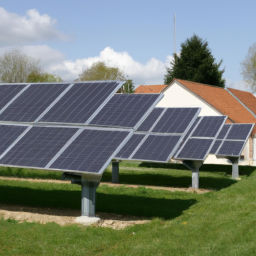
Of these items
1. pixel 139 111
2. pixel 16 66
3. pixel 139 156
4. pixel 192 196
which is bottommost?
pixel 192 196

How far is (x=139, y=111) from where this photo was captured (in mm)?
15578

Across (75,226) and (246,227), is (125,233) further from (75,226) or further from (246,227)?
(246,227)

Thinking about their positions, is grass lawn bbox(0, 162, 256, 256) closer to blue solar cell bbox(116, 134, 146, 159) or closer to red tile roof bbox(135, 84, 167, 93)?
blue solar cell bbox(116, 134, 146, 159)

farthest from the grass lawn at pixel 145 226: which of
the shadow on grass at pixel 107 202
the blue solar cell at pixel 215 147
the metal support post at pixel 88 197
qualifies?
the blue solar cell at pixel 215 147

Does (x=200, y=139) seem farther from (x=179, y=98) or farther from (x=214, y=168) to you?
(x=179, y=98)

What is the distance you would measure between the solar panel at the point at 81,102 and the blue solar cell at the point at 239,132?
15.3 m

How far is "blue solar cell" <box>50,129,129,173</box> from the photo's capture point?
12.5 metres

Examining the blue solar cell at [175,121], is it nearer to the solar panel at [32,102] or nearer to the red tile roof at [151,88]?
the solar panel at [32,102]

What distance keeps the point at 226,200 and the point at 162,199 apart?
8.97 feet

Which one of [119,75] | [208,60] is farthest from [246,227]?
[119,75]

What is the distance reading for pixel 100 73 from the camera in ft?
281

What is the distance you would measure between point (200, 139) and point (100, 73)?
6154 centimetres

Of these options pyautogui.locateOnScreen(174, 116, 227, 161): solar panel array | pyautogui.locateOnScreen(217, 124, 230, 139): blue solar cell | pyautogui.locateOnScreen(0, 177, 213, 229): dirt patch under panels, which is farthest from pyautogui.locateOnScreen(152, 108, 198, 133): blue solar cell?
pyautogui.locateOnScreen(0, 177, 213, 229): dirt patch under panels

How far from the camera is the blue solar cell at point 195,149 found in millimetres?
23891
